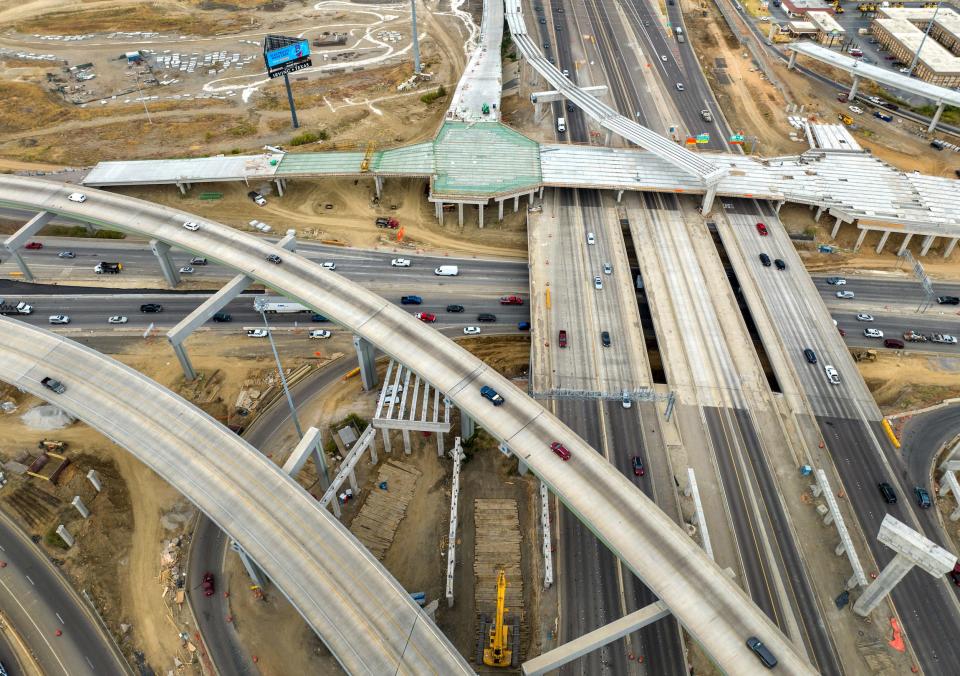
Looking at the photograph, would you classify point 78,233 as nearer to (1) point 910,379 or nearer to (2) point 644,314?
(2) point 644,314

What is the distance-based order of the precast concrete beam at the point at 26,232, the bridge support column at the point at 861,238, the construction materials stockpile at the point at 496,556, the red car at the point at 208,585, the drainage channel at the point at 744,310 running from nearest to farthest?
the construction materials stockpile at the point at 496,556, the red car at the point at 208,585, the drainage channel at the point at 744,310, the precast concrete beam at the point at 26,232, the bridge support column at the point at 861,238

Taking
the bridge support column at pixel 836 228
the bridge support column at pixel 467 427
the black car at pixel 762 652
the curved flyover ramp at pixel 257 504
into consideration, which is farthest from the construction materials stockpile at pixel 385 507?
the bridge support column at pixel 836 228

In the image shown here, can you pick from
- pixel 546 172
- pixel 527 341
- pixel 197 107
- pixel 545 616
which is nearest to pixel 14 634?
pixel 545 616

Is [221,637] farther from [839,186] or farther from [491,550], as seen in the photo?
[839,186]

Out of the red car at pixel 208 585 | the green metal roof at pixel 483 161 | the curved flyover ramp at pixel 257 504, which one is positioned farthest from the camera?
the green metal roof at pixel 483 161

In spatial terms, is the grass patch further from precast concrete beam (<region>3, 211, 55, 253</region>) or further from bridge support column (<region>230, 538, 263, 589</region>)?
bridge support column (<region>230, 538, 263, 589</region>)

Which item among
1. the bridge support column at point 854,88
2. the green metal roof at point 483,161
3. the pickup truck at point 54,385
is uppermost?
the bridge support column at point 854,88

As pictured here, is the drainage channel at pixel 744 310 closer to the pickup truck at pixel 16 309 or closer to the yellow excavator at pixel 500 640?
the yellow excavator at pixel 500 640

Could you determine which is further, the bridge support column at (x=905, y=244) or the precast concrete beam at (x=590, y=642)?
the bridge support column at (x=905, y=244)
